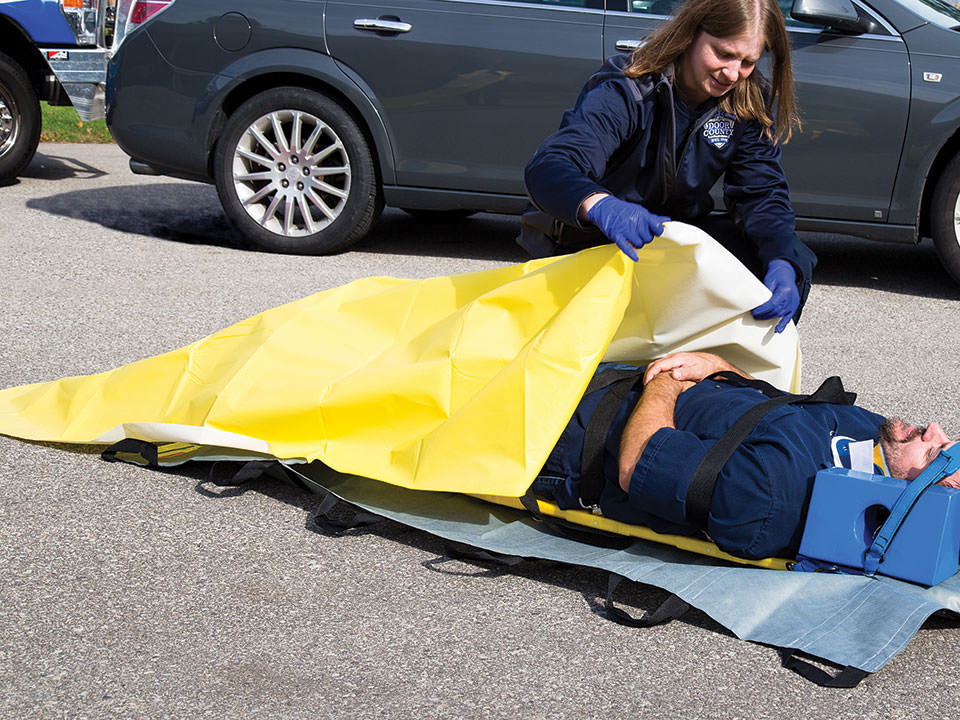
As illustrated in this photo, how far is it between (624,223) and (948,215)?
3.67 meters

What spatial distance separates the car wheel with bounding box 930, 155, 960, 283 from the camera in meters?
5.79

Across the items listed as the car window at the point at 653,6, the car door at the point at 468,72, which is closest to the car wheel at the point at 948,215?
the car window at the point at 653,6

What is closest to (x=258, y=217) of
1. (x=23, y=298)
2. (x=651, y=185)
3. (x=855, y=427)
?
(x=23, y=298)

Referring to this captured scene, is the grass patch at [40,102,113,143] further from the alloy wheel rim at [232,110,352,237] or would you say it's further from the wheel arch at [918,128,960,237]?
the wheel arch at [918,128,960,237]

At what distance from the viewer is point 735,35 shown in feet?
10.3

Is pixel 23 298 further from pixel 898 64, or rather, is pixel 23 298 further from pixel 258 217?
pixel 898 64

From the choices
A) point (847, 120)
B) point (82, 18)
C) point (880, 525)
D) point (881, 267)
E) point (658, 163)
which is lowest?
point (881, 267)

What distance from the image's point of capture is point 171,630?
97.7 inches

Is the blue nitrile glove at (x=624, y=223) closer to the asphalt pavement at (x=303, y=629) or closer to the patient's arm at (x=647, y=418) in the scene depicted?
the patient's arm at (x=647, y=418)

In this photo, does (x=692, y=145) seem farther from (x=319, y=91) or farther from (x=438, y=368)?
(x=319, y=91)

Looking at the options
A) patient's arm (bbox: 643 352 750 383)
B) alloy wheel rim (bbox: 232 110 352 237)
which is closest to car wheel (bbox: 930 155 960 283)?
alloy wheel rim (bbox: 232 110 352 237)

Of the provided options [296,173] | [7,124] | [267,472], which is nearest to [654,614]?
[267,472]

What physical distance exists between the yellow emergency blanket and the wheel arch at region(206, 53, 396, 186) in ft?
8.84

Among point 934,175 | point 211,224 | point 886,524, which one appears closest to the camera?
point 886,524
